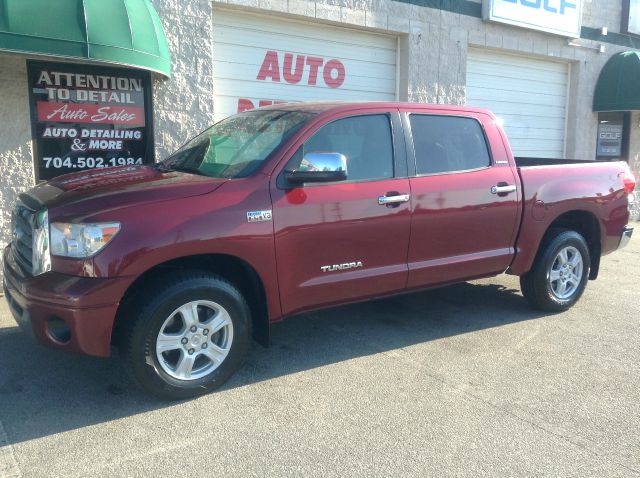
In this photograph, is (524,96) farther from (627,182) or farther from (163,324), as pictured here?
(163,324)

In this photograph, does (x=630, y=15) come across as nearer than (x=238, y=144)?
No

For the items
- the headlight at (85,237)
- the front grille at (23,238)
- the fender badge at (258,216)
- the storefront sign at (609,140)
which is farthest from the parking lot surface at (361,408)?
the storefront sign at (609,140)

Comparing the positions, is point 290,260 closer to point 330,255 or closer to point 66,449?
point 330,255

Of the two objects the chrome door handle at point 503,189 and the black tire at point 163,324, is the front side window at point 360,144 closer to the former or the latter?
the chrome door handle at point 503,189

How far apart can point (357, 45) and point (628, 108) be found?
6599 millimetres

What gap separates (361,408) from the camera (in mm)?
3652

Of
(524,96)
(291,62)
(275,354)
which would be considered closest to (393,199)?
(275,354)

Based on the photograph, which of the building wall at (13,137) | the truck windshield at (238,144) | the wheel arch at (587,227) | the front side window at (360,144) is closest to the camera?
the truck windshield at (238,144)

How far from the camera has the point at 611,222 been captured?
584 cm

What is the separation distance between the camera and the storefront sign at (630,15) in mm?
12789

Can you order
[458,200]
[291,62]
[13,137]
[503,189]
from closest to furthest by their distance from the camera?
[458,200] < [503,189] < [13,137] < [291,62]

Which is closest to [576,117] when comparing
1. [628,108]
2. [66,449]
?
[628,108]

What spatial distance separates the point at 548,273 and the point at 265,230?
9.83ft

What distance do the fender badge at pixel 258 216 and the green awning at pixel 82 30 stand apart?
10.5 ft
